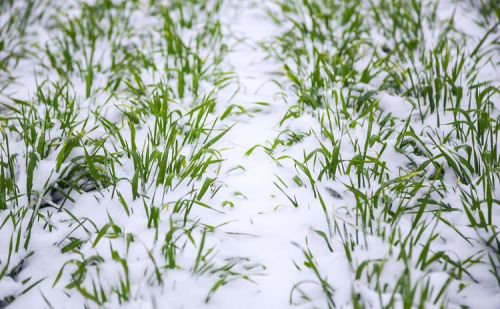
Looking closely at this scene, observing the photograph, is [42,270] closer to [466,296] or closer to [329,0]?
[466,296]

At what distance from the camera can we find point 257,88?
2.44 meters

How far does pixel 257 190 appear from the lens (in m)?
1.64

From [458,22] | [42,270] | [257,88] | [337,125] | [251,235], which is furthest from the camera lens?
[458,22]

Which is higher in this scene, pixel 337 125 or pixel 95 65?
pixel 95 65

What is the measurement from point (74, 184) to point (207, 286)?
787 mm

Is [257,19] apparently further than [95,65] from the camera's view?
Yes

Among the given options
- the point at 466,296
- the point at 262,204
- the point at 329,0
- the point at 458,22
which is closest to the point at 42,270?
the point at 262,204

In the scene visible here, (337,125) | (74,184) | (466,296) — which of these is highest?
(337,125)

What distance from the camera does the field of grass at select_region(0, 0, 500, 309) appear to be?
1.20 metres

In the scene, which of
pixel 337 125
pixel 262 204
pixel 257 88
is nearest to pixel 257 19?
pixel 257 88

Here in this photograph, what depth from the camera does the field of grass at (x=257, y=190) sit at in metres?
1.20

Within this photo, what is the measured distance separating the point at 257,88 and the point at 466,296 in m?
1.73

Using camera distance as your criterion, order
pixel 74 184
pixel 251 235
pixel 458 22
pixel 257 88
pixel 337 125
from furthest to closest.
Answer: pixel 458 22, pixel 257 88, pixel 337 125, pixel 74 184, pixel 251 235

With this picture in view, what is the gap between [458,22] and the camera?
294cm
